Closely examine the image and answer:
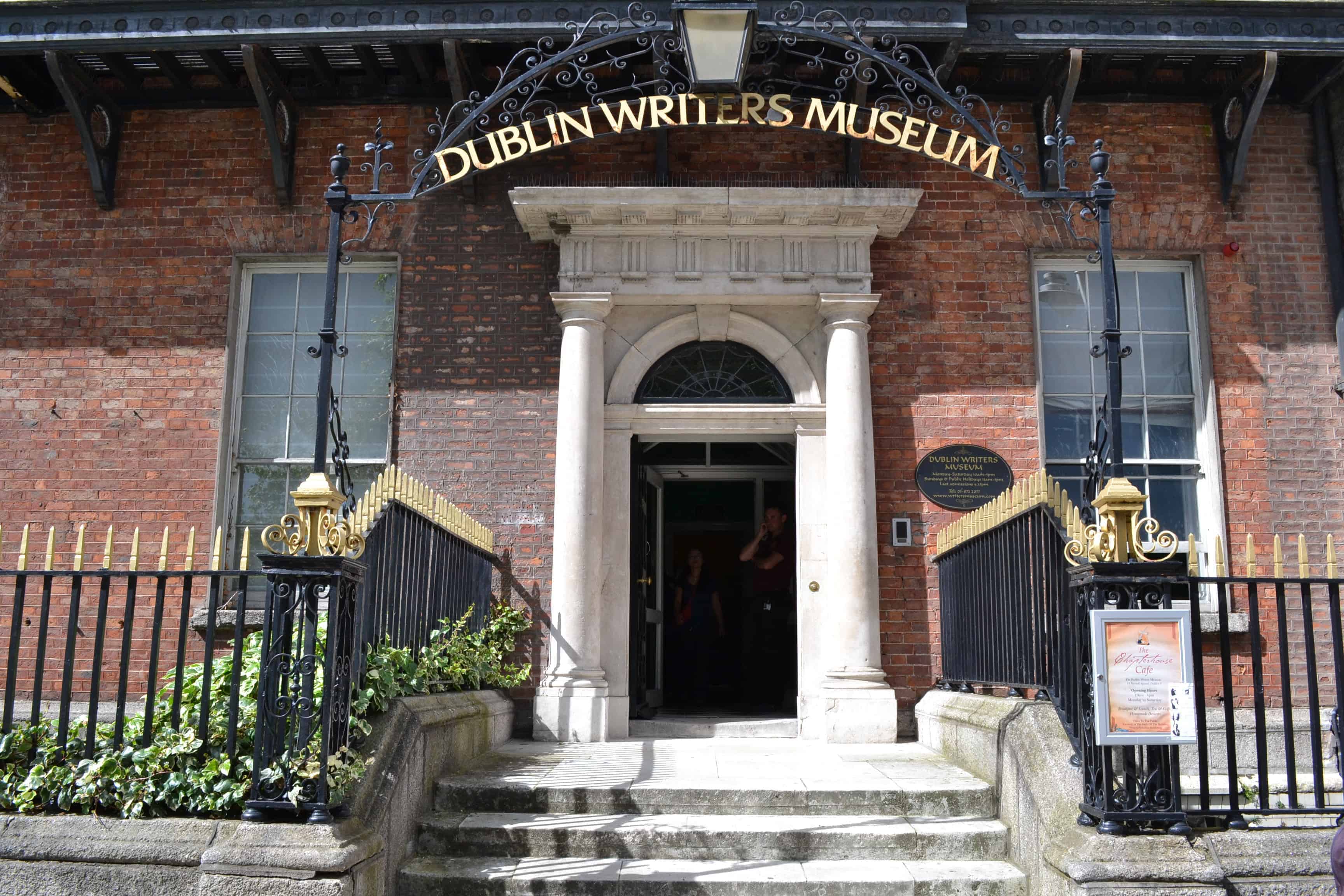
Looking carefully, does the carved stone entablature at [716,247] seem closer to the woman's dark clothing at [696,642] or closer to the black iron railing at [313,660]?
the woman's dark clothing at [696,642]

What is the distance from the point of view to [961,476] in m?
9.12

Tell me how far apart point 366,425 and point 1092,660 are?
6.35m

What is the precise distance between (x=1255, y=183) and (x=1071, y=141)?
3988mm

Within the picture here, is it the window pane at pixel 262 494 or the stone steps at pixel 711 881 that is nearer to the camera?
the stone steps at pixel 711 881

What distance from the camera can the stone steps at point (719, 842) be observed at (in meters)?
5.47

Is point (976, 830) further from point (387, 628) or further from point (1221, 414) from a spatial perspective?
point (1221, 414)

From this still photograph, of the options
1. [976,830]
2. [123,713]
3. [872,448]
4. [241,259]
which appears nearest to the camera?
[123,713]

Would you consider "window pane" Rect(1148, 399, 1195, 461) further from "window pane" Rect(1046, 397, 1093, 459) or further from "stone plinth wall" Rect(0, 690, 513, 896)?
"stone plinth wall" Rect(0, 690, 513, 896)

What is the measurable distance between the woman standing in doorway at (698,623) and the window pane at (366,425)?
3.38m

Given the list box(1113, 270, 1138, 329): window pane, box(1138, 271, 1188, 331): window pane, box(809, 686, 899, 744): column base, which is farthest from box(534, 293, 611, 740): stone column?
box(1138, 271, 1188, 331): window pane

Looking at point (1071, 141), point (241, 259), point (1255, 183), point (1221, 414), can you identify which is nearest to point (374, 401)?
point (241, 259)

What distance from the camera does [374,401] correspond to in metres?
9.52

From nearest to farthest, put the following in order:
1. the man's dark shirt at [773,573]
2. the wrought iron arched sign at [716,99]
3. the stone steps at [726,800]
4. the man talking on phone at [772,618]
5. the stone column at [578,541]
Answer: the stone steps at [726,800] → the wrought iron arched sign at [716,99] → the stone column at [578,541] → the man talking on phone at [772,618] → the man's dark shirt at [773,573]

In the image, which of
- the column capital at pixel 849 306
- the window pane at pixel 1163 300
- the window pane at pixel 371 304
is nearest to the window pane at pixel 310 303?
the window pane at pixel 371 304
